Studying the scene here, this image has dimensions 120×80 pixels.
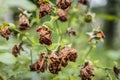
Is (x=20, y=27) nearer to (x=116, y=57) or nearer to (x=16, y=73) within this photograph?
(x=16, y=73)

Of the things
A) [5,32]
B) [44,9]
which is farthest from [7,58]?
[44,9]

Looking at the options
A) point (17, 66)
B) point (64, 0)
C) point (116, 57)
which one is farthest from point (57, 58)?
point (116, 57)

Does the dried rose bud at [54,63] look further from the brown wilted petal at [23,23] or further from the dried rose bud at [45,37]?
the brown wilted petal at [23,23]

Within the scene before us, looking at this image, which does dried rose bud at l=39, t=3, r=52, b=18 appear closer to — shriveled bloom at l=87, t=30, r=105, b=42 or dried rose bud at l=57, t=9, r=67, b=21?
dried rose bud at l=57, t=9, r=67, b=21

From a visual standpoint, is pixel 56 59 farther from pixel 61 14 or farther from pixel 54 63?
pixel 61 14

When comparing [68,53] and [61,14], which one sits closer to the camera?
[68,53]

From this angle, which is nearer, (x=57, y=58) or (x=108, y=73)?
(x=57, y=58)

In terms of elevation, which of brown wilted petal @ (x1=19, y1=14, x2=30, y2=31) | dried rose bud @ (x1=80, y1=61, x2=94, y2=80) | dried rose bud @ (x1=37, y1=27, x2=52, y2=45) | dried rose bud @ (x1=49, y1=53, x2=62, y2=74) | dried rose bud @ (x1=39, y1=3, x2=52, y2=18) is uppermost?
dried rose bud @ (x1=39, y1=3, x2=52, y2=18)

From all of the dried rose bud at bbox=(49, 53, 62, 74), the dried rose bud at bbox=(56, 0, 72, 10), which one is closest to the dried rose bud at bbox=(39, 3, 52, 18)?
the dried rose bud at bbox=(56, 0, 72, 10)
